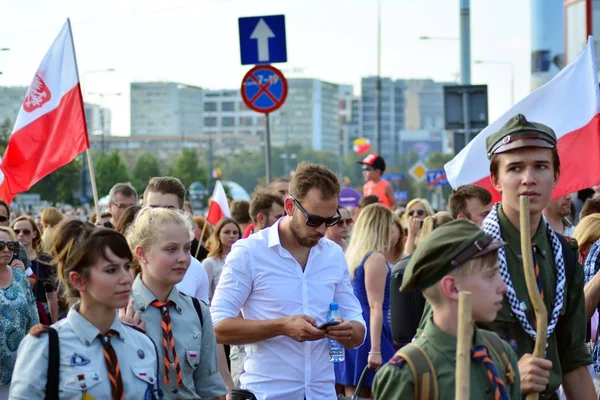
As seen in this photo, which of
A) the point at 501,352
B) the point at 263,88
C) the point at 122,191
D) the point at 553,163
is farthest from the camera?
the point at 263,88

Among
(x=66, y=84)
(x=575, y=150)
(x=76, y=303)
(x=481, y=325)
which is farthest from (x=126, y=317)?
(x=66, y=84)

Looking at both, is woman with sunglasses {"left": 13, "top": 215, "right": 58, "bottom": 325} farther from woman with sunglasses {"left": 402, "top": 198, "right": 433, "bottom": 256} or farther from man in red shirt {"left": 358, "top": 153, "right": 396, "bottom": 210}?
man in red shirt {"left": 358, "top": 153, "right": 396, "bottom": 210}

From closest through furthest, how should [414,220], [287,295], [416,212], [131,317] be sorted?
[131,317], [287,295], [414,220], [416,212]

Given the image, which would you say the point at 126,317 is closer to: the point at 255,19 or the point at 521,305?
the point at 521,305

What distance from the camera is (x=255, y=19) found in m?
12.5

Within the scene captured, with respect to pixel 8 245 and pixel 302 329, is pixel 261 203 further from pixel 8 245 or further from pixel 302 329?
pixel 302 329

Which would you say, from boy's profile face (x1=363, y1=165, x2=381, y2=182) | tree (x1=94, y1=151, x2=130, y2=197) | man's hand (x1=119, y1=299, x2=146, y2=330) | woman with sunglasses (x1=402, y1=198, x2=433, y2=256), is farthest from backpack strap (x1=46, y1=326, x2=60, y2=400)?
tree (x1=94, y1=151, x2=130, y2=197)

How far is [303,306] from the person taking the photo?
5695 millimetres

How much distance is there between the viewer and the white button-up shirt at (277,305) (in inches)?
222

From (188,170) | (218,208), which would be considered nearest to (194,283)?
(218,208)

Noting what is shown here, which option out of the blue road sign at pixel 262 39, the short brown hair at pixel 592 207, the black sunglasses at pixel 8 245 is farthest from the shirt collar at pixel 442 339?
→ the blue road sign at pixel 262 39

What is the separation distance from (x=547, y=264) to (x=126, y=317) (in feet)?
6.07

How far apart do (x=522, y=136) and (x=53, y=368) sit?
2031mm

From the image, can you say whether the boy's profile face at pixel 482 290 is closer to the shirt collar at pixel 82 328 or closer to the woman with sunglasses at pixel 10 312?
the shirt collar at pixel 82 328
